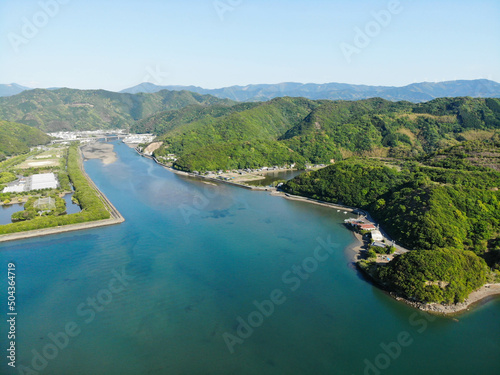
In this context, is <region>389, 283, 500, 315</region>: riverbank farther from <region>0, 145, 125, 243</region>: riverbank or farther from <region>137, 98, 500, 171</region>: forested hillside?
<region>137, 98, 500, 171</region>: forested hillside

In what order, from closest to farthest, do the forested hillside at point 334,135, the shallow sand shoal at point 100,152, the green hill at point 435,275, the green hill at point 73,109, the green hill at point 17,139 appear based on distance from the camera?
the green hill at point 435,275 < the forested hillside at point 334,135 < the shallow sand shoal at point 100,152 < the green hill at point 17,139 < the green hill at point 73,109

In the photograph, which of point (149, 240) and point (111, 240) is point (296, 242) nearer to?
point (149, 240)

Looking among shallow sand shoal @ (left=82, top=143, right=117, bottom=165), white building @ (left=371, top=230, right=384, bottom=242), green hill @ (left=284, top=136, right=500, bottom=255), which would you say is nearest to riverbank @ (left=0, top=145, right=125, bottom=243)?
green hill @ (left=284, top=136, right=500, bottom=255)

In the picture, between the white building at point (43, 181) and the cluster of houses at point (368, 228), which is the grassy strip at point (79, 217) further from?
the cluster of houses at point (368, 228)

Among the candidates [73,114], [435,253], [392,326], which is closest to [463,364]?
[392,326]

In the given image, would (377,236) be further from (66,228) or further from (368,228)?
(66,228)

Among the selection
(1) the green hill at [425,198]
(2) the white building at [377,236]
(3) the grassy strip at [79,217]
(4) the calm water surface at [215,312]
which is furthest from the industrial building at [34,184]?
(2) the white building at [377,236]
